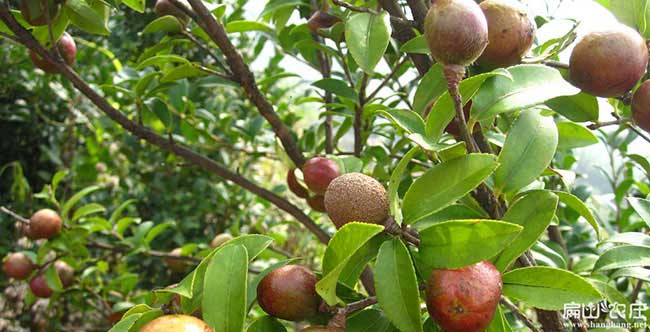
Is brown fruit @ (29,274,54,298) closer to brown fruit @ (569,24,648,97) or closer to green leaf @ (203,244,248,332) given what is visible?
green leaf @ (203,244,248,332)

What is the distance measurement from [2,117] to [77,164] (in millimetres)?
362

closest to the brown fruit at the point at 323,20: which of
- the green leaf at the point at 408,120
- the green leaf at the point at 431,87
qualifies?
the green leaf at the point at 431,87

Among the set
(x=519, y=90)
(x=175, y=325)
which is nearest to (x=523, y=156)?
(x=519, y=90)

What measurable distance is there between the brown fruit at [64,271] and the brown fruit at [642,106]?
4.89 feet

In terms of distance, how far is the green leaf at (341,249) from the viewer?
51 centimetres

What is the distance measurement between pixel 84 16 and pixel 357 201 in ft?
2.38

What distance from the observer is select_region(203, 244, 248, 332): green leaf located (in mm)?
545

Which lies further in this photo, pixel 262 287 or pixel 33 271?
pixel 33 271

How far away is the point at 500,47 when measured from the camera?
70 centimetres

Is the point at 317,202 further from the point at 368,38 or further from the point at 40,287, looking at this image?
the point at 40,287

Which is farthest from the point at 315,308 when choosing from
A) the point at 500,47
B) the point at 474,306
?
the point at 500,47

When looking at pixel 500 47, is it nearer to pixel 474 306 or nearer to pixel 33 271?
pixel 474 306

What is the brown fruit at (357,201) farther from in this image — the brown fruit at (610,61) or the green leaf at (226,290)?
the brown fruit at (610,61)

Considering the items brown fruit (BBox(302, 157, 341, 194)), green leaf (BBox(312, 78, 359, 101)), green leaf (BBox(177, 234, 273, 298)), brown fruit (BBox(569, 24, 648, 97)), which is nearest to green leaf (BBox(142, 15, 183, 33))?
green leaf (BBox(312, 78, 359, 101))
